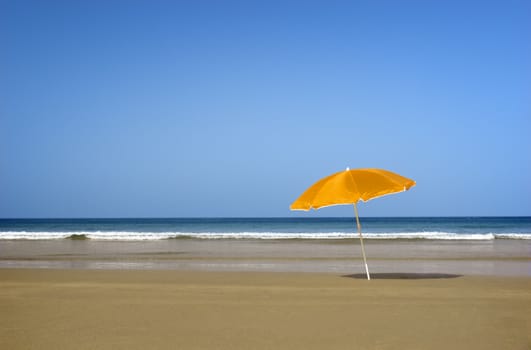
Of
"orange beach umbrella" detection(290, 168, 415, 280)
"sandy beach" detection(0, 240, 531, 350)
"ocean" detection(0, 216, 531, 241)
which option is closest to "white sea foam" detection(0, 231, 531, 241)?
"ocean" detection(0, 216, 531, 241)

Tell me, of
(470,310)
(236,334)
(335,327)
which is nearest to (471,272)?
(470,310)

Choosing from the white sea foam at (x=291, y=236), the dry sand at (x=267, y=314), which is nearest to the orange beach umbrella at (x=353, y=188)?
the dry sand at (x=267, y=314)

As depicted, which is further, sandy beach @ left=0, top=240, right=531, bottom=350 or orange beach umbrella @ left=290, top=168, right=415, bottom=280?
orange beach umbrella @ left=290, top=168, right=415, bottom=280

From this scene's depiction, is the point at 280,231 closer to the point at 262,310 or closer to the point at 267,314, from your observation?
the point at 262,310

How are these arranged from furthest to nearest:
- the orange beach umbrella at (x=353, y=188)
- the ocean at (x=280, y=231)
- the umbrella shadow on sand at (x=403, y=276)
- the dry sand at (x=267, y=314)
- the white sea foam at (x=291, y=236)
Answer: the ocean at (x=280, y=231)
the white sea foam at (x=291, y=236)
the umbrella shadow on sand at (x=403, y=276)
the orange beach umbrella at (x=353, y=188)
the dry sand at (x=267, y=314)

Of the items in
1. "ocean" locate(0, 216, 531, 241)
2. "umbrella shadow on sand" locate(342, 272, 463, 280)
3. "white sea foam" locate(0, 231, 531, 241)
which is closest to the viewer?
"umbrella shadow on sand" locate(342, 272, 463, 280)

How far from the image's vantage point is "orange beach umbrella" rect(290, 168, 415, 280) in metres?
9.46

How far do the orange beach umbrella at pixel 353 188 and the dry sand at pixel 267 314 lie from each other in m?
1.52

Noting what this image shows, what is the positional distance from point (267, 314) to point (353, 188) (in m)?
3.70

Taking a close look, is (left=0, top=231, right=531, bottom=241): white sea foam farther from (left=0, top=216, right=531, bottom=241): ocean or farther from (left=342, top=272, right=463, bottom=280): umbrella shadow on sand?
(left=342, top=272, right=463, bottom=280): umbrella shadow on sand

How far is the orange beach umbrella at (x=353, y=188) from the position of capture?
9.46m

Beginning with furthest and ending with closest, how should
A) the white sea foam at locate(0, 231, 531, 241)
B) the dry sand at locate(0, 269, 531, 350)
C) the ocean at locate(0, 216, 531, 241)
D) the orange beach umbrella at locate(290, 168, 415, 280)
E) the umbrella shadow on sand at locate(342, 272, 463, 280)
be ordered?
the ocean at locate(0, 216, 531, 241), the white sea foam at locate(0, 231, 531, 241), the umbrella shadow on sand at locate(342, 272, 463, 280), the orange beach umbrella at locate(290, 168, 415, 280), the dry sand at locate(0, 269, 531, 350)

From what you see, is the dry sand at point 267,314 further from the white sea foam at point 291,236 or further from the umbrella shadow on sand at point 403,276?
the white sea foam at point 291,236

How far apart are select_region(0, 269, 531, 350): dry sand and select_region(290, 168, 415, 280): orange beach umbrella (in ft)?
4.98
